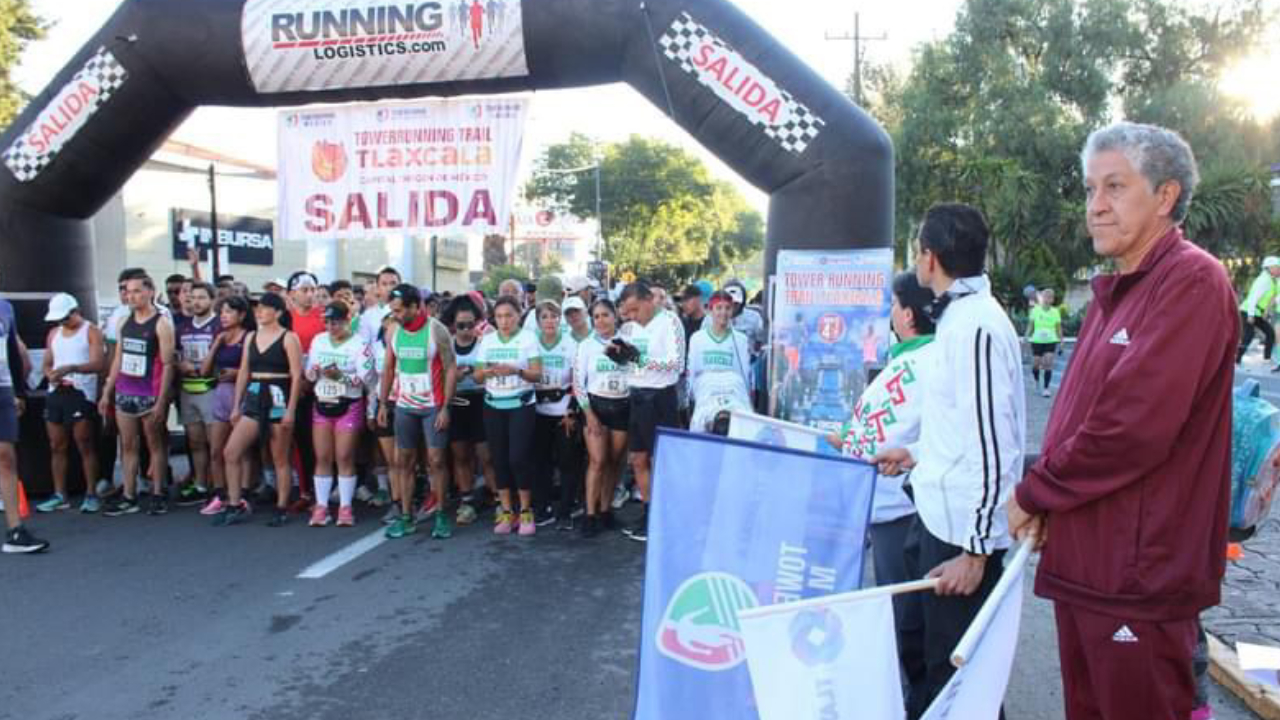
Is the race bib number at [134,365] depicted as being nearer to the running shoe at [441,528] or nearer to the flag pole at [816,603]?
the running shoe at [441,528]

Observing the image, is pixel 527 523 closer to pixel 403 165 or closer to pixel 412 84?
pixel 403 165

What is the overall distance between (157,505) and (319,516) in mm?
1523

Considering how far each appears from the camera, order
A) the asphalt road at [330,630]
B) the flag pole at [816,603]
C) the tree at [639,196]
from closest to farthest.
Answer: the flag pole at [816,603] → the asphalt road at [330,630] → the tree at [639,196]

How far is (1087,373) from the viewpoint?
2264 mm

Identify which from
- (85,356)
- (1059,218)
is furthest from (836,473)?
(1059,218)

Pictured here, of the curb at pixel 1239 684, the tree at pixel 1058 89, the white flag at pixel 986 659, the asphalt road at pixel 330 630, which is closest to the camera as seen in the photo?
the white flag at pixel 986 659

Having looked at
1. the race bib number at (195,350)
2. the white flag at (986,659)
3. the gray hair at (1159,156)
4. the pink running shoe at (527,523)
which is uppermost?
the gray hair at (1159,156)

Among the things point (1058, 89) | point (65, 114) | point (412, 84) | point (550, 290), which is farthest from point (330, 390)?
point (1058, 89)

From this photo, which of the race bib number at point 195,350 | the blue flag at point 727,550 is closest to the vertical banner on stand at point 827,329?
the blue flag at point 727,550

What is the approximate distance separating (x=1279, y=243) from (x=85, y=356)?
30047 mm

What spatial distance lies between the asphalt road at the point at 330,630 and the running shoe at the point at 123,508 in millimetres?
616

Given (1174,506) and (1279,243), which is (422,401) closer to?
(1174,506)

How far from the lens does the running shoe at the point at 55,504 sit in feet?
25.2

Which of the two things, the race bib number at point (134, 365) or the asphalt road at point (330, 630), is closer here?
the asphalt road at point (330, 630)
